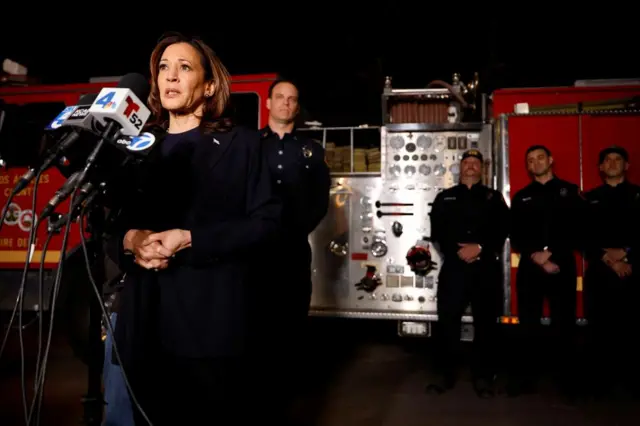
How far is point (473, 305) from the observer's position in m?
4.11

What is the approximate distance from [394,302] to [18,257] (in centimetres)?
414

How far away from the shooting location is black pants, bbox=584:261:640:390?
3982mm

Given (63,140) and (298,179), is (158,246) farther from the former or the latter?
(298,179)

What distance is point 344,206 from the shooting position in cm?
512

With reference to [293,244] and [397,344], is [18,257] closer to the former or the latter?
[293,244]

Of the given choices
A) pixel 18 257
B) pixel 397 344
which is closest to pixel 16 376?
pixel 18 257

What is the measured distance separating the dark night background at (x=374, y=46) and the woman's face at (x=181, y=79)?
9729mm

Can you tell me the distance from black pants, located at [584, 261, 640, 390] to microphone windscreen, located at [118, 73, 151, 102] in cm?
396

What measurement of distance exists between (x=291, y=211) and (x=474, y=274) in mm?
1941

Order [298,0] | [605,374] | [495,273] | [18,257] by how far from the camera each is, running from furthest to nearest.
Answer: [298,0], [18,257], [605,374], [495,273]

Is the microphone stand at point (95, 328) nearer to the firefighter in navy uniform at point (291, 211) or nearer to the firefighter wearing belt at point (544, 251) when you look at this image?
the firefighter in navy uniform at point (291, 211)

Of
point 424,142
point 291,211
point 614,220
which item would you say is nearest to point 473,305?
point 614,220

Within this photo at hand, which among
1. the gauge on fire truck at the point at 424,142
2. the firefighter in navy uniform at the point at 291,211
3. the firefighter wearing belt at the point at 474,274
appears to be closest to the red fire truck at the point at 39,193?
the gauge on fire truck at the point at 424,142

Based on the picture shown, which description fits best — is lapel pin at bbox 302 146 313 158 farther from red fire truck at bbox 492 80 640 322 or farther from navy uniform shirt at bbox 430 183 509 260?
red fire truck at bbox 492 80 640 322
